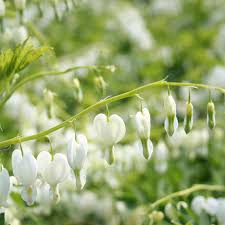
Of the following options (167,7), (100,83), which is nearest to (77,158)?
(100,83)

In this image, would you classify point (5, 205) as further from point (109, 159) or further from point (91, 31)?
point (91, 31)

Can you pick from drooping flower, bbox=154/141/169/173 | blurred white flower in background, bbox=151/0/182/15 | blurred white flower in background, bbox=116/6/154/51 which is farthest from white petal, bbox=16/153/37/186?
blurred white flower in background, bbox=151/0/182/15

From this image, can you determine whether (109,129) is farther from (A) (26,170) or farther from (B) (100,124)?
(A) (26,170)

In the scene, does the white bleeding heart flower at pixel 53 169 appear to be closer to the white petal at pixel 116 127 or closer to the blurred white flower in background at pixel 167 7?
the white petal at pixel 116 127

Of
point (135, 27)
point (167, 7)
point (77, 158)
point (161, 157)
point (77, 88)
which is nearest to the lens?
point (77, 158)

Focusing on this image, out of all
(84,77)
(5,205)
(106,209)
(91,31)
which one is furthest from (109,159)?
(91,31)

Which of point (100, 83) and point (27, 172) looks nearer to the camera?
point (27, 172)

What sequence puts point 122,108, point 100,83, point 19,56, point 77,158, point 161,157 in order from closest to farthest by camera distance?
point 77,158 → point 19,56 → point 100,83 → point 161,157 → point 122,108
